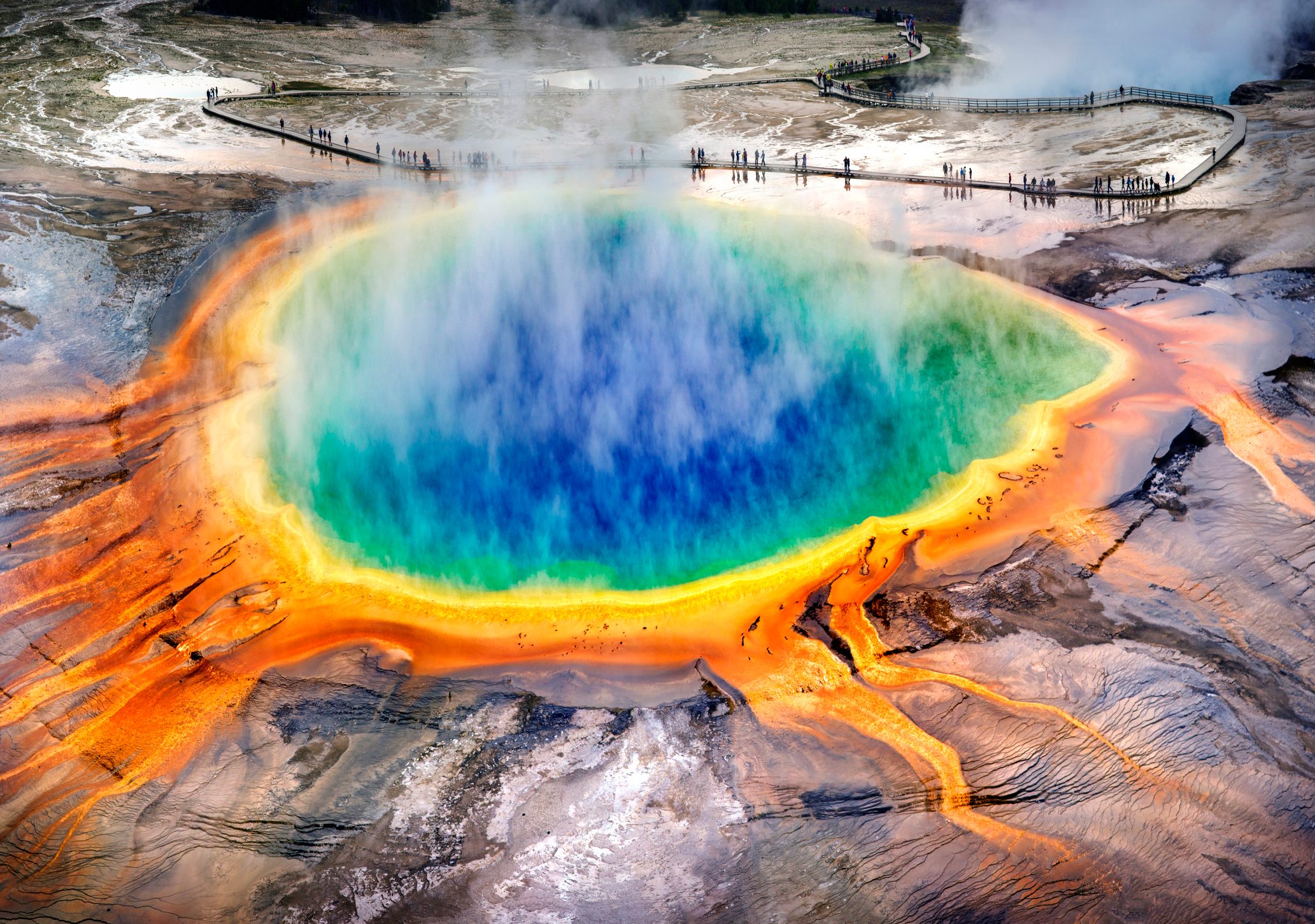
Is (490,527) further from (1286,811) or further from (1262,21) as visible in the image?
(1262,21)

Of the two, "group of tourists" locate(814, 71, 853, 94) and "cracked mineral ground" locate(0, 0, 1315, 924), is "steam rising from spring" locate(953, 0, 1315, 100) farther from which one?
"cracked mineral ground" locate(0, 0, 1315, 924)

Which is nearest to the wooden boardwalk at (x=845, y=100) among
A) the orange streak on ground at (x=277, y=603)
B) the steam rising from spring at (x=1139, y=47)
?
the steam rising from spring at (x=1139, y=47)

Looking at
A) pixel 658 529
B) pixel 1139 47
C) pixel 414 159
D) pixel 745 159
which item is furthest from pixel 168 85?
pixel 1139 47

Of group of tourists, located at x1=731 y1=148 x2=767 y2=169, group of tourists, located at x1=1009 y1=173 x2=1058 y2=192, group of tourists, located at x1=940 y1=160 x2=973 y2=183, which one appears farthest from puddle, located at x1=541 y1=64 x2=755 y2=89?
group of tourists, located at x1=1009 y1=173 x2=1058 y2=192

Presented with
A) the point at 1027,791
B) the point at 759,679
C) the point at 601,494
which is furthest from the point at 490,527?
the point at 1027,791

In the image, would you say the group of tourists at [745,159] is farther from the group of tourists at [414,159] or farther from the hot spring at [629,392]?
the group of tourists at [414,159]
